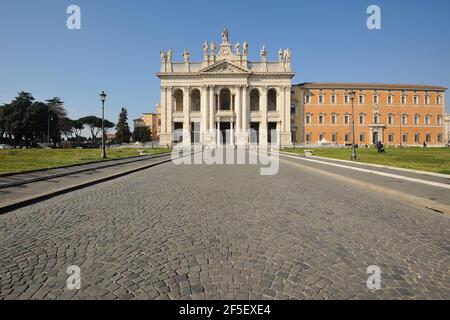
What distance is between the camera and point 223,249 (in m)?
3.91

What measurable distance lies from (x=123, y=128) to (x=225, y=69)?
4928 centimetres

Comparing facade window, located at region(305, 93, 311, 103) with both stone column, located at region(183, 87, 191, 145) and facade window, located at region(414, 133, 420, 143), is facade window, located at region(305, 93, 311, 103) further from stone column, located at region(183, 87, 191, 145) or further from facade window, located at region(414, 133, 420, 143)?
facade window, located at region(414, 133, 420, 143)

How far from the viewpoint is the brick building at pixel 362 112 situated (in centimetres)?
7144

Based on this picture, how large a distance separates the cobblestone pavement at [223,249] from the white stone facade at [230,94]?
60035 millimetres

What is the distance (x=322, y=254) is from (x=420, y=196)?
5.58 meters

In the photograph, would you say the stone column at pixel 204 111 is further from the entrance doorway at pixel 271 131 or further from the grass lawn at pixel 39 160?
the grass lawn at pixel 39 160

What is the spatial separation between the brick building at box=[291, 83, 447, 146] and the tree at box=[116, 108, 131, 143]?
194ft

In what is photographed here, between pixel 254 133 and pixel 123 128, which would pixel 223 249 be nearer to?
pixel 254 133

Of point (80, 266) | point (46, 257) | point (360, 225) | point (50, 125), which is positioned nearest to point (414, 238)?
point (360, 225)

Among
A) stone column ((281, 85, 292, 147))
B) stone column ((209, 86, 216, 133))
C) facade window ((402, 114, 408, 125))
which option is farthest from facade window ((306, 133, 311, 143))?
facade window ((402, 114, 408, 125))

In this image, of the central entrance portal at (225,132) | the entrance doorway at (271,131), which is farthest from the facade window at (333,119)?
the central entrance portal at (225,132)

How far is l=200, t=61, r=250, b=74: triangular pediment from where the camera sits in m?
65.9

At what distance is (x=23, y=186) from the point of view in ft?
29.8
